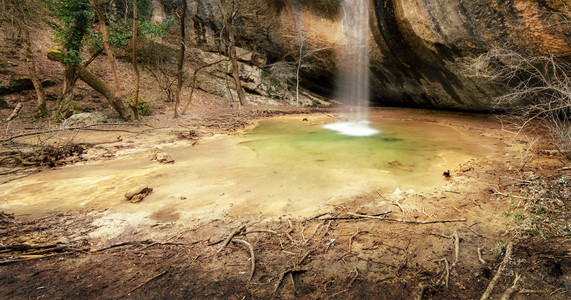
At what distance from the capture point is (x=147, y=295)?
2096mm

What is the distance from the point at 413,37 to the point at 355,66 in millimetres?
4897

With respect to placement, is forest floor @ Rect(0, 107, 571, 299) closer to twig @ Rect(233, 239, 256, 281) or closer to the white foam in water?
twig @ Rect(233, 239, 256, 281)

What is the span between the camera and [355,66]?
15703mm

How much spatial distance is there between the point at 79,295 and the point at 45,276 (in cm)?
47

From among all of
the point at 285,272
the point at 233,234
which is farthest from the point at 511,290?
the point at 233,234

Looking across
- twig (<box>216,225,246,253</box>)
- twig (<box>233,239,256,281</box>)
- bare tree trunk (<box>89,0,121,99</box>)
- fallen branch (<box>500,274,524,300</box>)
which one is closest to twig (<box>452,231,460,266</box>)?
fallen branch (<box>500,274,524,300</box>)

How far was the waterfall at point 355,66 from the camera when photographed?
452 inches

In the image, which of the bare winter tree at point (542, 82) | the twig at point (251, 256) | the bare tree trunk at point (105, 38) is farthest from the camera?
the bare tree trunk at point (105, 38)

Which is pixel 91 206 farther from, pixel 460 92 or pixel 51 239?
pixel 460 92

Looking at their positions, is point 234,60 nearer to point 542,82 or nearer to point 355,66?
point 355,66

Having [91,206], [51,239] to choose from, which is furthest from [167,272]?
[91,206]

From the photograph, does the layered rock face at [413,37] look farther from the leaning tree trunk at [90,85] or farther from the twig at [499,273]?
the leaning tree trunk at [90,85]

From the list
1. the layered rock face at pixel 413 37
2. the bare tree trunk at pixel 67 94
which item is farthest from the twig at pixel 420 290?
the bare tree trunk at pixel 67 94

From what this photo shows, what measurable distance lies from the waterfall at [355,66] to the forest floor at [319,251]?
20.7 feet
